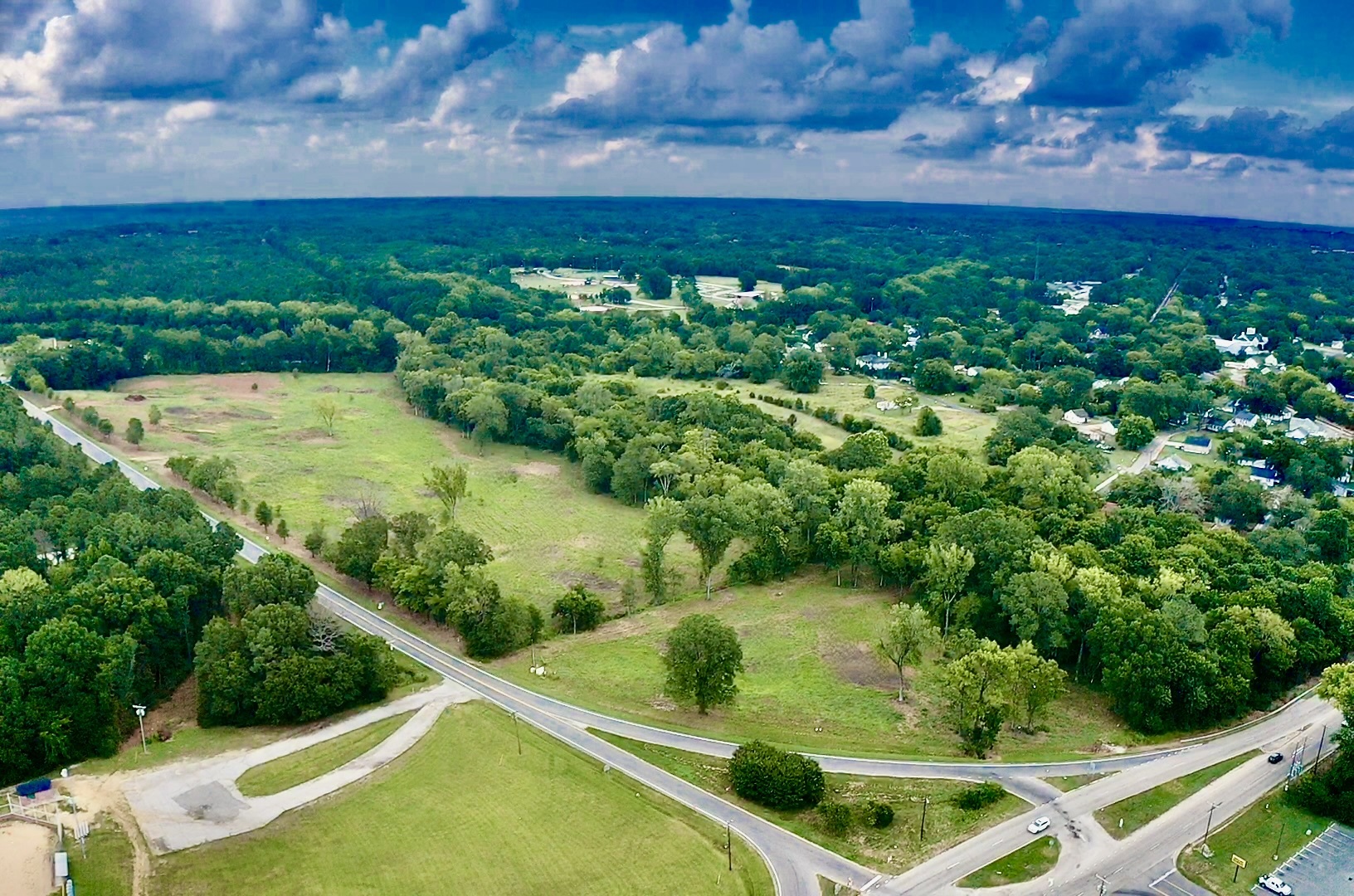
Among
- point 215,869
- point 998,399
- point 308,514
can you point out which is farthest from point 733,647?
point 998,399

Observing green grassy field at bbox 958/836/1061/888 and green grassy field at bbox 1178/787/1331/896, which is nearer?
green grassy field at bbox 958/836/1061/888

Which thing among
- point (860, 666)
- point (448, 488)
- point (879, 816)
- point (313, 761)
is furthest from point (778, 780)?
point (448, 488)

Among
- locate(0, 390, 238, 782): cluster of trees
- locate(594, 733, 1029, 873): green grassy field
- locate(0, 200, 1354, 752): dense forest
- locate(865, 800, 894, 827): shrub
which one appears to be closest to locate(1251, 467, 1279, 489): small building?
locate(0, 200, 1354, 752): dense forest

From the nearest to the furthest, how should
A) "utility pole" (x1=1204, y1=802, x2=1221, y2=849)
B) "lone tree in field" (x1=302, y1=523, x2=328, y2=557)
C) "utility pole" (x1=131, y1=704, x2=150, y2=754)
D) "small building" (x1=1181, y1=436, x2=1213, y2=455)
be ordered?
1. "utility pole" (x1=1204, y1=802, x2=1221, y2=849)
2. "utility pole" (x1=131, y1=704, x2=150, y2=754)
3. "lone tree in field" (x1=302, y1=523, x2=328, y2=557)
4. "small building" (x1=1181, y1=436, x2=1213, y2=455)

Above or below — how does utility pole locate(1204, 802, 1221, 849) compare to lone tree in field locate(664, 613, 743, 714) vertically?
below

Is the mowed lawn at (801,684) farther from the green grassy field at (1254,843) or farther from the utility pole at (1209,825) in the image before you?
the green grassy field at (1254,843)

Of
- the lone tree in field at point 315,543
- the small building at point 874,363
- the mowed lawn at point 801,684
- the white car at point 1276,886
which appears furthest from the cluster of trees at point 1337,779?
the small building at point 874,363

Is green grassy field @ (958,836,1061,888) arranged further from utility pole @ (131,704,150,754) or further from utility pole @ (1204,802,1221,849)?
utility pole @ (131,704,150,754)
